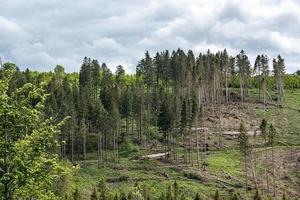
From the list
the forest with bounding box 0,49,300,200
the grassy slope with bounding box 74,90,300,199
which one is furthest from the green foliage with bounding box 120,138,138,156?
the grassy slope with bounding box 74,90,300,199

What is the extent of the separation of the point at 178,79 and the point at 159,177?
5722 centimetres

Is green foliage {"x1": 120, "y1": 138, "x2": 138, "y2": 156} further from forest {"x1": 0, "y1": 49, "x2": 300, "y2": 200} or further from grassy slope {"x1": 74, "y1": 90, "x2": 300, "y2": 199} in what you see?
grassy slope {"x1": 74, "y1": 90, "x2": 300, "y2": 199}

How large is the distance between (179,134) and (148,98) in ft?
54.0

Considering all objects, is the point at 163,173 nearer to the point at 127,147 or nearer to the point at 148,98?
the point at 127,147

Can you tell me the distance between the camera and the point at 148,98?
120875 mm

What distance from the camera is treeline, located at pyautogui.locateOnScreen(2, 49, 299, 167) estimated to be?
10206 cm

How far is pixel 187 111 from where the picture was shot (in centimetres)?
10212

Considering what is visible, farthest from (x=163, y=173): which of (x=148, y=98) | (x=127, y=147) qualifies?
(x=148, y=98)

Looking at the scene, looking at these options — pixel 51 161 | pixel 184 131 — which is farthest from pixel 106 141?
pixel 51 161

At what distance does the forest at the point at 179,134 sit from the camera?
80.3 meters

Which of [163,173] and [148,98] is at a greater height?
[148,98]

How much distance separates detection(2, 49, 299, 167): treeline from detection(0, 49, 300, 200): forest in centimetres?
29

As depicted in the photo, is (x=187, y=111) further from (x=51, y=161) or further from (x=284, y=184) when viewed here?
(x=51, y=161)

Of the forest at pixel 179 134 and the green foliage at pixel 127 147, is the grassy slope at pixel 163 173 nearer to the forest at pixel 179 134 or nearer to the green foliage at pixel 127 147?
the forest at pixel 179 134
